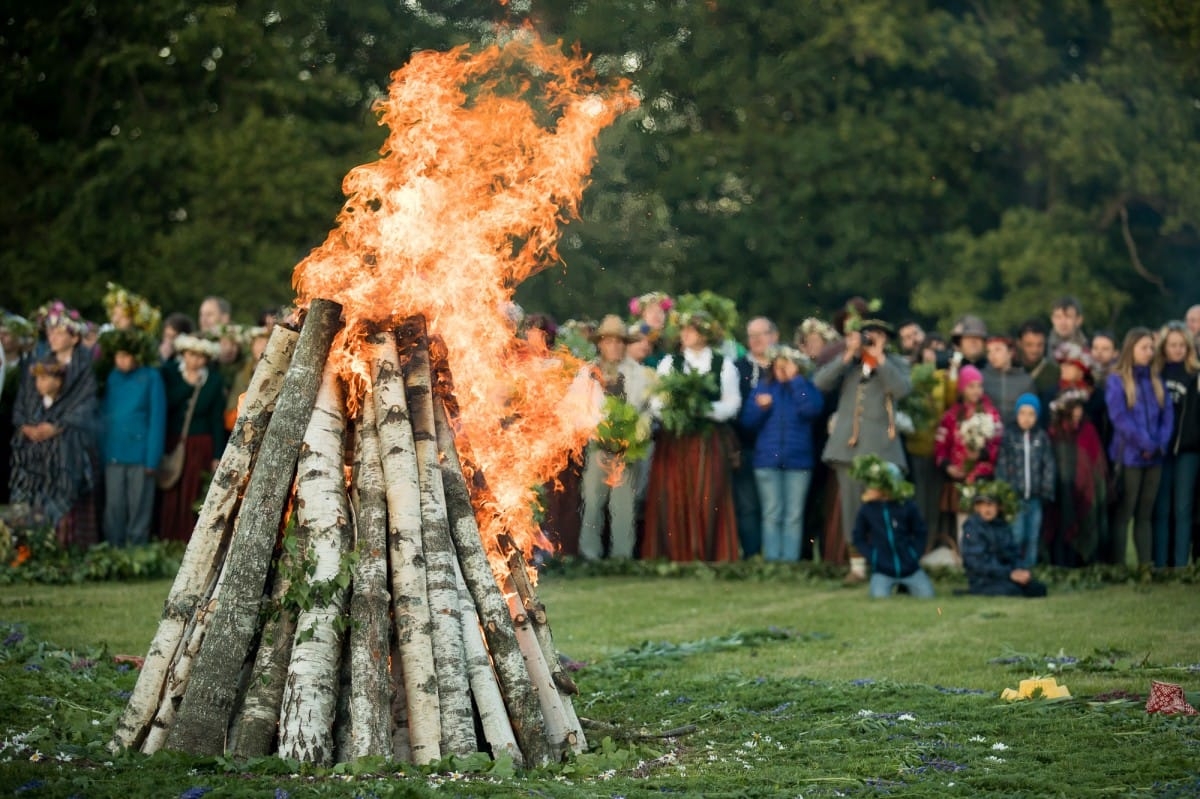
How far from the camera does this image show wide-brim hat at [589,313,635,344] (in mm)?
16266

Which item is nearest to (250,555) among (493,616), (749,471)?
(493,616)

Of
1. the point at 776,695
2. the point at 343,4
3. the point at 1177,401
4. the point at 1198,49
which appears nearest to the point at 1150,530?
the point at 1177,401

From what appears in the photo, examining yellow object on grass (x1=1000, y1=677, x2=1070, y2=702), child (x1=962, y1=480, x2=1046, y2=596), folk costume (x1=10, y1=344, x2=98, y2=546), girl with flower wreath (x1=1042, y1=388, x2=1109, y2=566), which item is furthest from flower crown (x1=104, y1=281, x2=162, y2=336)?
yellow object on grass (x1=1000, y1=677, x2=1070, y2=702)

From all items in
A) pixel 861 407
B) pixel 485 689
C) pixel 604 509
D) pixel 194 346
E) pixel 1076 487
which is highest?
pixel 194 346

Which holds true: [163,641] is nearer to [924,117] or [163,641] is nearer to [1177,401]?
[1177,401]

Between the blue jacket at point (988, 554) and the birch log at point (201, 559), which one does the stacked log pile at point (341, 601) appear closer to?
the birch log at point (201, 559)

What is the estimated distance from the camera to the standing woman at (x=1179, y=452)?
15.3 m

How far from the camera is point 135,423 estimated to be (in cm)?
1681

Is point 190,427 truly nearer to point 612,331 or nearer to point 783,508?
point 612,331

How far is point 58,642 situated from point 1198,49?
72.5 ft

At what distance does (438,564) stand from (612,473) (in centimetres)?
859

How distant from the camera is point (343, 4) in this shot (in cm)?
2212

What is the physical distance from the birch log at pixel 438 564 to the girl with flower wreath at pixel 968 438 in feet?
27.7

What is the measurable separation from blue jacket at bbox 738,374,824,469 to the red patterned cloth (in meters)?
7.91
